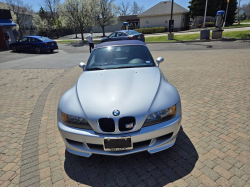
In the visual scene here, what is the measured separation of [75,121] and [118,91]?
79 centimetres

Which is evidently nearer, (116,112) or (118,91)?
(116,112)

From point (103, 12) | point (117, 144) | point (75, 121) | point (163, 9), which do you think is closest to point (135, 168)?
point (117, 144)

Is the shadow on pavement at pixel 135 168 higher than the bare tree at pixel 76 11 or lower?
lower

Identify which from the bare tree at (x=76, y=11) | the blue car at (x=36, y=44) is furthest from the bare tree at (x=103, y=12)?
the blue car at (x=36, y=44)

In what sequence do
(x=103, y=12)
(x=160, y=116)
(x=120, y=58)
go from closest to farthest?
(x=160, y=116)
(x=120, y=58)
(x=103, y=12)

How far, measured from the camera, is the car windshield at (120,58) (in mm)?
3713

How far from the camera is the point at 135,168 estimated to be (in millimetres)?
2533

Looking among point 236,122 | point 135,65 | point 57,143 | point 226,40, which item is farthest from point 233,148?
point 226,40

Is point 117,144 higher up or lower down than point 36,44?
lower down

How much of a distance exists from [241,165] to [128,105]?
1897mm

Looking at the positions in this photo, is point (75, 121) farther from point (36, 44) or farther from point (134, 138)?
point (36, 44)

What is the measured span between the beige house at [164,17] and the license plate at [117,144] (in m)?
36.6

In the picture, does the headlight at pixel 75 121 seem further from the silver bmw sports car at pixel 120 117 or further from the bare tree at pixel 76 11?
the bare tree at pixel 76 11

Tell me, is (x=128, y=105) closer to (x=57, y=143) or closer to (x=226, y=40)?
(x=57, y=143)
